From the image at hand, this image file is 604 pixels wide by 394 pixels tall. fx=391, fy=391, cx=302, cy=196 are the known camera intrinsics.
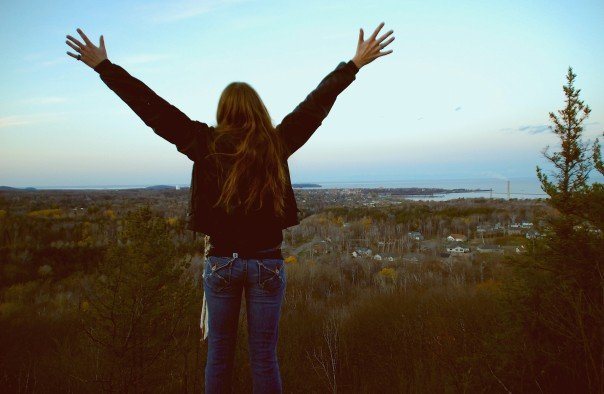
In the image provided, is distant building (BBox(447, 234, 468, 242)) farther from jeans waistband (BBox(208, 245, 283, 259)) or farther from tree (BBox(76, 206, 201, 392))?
jeans waistband (BBox(208, 245, 283, 259))

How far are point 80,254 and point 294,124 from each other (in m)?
11.3

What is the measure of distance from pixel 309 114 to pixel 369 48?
2.30 ft

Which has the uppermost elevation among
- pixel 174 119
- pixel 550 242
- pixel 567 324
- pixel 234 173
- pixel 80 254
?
pixel 174 119

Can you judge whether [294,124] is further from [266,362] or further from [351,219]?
[351,219]

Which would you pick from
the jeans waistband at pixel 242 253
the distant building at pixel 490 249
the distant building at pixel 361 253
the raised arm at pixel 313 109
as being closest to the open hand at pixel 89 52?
the raised arm at pixel 313 109

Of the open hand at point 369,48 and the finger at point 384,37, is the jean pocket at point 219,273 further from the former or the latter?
the finger at point 384,37

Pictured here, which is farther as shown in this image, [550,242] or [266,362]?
[550,242]

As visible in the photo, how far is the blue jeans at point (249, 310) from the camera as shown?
6.63 feet

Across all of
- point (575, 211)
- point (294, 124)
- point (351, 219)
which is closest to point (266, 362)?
point (294, 124)

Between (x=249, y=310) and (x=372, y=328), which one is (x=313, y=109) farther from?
(x=372, y=328)

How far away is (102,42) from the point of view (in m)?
2.09

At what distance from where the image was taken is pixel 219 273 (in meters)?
2.02

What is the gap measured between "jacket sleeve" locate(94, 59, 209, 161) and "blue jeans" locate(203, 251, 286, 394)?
612mm

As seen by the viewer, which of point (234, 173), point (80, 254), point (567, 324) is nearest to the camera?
point (234, 173)
